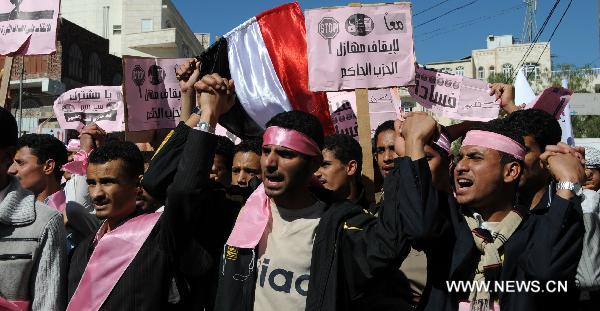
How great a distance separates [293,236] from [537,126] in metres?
1.58

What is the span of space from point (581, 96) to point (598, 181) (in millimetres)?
7366

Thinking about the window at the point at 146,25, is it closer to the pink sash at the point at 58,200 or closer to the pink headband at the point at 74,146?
the pink headband at the point at 74,146

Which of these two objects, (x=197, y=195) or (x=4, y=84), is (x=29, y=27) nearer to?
(x=4, y=84)

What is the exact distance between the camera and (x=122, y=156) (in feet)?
10.4

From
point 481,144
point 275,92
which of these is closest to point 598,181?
point 481,144

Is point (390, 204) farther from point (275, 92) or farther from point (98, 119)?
point (98, 119)

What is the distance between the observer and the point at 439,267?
2648 mm

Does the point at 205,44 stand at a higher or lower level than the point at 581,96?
higher

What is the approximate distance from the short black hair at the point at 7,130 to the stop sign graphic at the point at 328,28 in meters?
2.84

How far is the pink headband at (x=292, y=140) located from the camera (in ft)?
9.55

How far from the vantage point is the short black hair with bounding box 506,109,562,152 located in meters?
3.43

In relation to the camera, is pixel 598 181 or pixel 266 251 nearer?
pixel 266 251

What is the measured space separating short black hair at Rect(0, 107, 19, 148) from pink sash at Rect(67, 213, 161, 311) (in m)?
0.62

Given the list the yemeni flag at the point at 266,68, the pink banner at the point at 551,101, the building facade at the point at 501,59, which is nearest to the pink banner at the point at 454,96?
the pink banner at the point at 551,101
